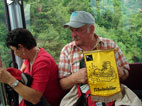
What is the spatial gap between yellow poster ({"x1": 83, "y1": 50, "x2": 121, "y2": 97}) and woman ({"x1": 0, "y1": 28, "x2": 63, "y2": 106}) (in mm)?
413

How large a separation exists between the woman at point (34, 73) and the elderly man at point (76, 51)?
119 mm

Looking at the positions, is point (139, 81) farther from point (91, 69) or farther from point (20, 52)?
point (20, 52)

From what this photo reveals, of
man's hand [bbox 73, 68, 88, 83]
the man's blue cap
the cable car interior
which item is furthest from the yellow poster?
the cable car interior

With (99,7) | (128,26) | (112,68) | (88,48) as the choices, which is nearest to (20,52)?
(88,48)

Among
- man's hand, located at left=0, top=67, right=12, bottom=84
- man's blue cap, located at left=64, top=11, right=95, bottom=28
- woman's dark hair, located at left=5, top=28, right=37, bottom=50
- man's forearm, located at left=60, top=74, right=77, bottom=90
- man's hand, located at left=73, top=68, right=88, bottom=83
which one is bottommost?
man's forearm, located at left=60, top=74, right=77, bottom=90

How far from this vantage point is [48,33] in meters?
2.50

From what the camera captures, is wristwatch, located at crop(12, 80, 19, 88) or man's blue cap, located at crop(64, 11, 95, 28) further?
man's blue cap, located at crop(64, 11, 95, 28)

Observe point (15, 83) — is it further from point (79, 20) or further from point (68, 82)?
point (79, 20)

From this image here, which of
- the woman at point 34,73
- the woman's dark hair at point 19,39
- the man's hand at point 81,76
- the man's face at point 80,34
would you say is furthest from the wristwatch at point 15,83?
the man's face at point 80,34

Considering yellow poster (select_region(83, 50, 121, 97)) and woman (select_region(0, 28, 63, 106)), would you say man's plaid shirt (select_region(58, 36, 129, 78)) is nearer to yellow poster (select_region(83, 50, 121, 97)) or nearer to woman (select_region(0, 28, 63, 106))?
woman (select_region(0, 28, 63, 106))

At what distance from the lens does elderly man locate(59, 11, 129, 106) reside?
1818mm

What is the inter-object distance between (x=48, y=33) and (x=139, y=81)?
4.37ft

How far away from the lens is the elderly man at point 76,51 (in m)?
1.82

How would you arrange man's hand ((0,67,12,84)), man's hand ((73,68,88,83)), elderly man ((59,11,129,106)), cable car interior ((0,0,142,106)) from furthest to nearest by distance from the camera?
cable car interior ((0,0,142,106)), elderly man ((59,11,129,106)), man's hand ((73,68,88,83)), man's hand ((0,67,12,84))
